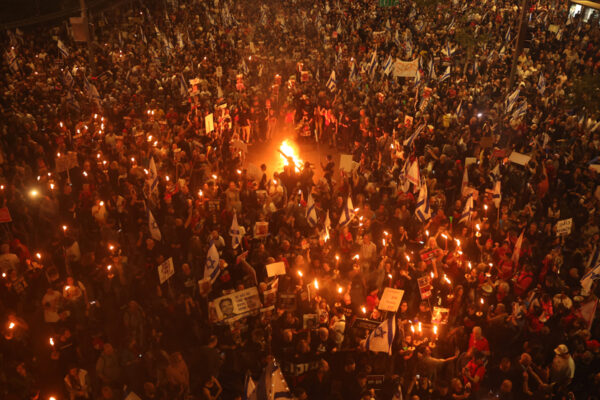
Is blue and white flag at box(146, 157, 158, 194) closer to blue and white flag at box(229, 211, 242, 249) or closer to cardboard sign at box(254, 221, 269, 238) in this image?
blue and white flag at box(229, 211, 242, 249)

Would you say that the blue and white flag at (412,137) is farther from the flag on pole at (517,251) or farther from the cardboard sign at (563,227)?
the flag on pole at (517,251)

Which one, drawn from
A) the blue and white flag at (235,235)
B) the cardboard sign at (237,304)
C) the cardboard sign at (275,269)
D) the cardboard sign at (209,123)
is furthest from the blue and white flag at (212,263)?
the cardboard sign at (209,123)

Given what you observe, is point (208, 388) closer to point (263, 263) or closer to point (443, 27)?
point (263, 263)

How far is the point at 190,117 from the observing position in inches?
686

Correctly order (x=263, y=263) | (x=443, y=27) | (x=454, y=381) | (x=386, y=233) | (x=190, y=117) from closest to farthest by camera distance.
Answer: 1. (x=454, y=381)
2. (x=263, y=263)
3. (x=386, y=233)
4. (x=190, y=117)
5. (x=443, y=27)

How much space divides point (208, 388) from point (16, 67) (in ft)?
54.7

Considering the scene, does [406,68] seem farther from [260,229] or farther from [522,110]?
[260,229]

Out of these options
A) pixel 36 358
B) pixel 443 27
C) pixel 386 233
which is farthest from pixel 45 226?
pixel 443 27

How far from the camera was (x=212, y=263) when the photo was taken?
9.65 metres

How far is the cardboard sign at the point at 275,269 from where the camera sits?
991 cm

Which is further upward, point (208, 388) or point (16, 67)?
point (16, 67)

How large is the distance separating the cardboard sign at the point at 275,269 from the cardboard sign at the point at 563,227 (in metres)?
6.28

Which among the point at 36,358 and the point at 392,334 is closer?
the point at 392,334

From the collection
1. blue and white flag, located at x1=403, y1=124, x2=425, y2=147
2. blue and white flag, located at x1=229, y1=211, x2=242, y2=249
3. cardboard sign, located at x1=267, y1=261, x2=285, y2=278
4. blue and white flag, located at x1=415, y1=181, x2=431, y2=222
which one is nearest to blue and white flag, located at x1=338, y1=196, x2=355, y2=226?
blue and white flag, located at x1=415, y1=181, x2=431, y2=222
